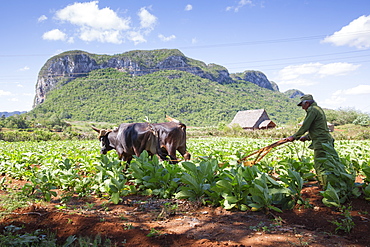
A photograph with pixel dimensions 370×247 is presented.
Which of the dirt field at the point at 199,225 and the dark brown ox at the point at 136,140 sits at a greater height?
the dark brown ox at the point at 136,140

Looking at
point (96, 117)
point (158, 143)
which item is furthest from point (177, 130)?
point (96, 117)

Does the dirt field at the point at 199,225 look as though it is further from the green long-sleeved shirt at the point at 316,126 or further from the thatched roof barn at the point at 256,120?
the thatched roof barn at the point at 256,120

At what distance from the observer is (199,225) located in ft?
12.4

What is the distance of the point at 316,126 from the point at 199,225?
321cm

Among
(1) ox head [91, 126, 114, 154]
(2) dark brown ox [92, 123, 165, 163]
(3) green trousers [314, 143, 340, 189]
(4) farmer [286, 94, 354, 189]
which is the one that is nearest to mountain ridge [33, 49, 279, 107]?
(1) ox head [91, 126, 114, 154]

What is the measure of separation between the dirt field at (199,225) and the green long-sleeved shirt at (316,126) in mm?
1110

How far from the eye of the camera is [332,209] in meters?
4.11

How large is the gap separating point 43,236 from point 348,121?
150 feet

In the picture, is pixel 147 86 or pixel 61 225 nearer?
pixel 61 225

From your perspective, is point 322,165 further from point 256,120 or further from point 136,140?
point 256,120

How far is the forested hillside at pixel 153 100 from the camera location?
77250 mm

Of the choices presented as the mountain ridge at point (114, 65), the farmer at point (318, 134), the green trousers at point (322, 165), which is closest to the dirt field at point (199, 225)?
the green trousers at point (322, 165)

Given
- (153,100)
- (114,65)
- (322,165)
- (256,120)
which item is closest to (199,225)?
(322,165)

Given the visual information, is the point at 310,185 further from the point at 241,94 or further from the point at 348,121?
the point at 241,94
